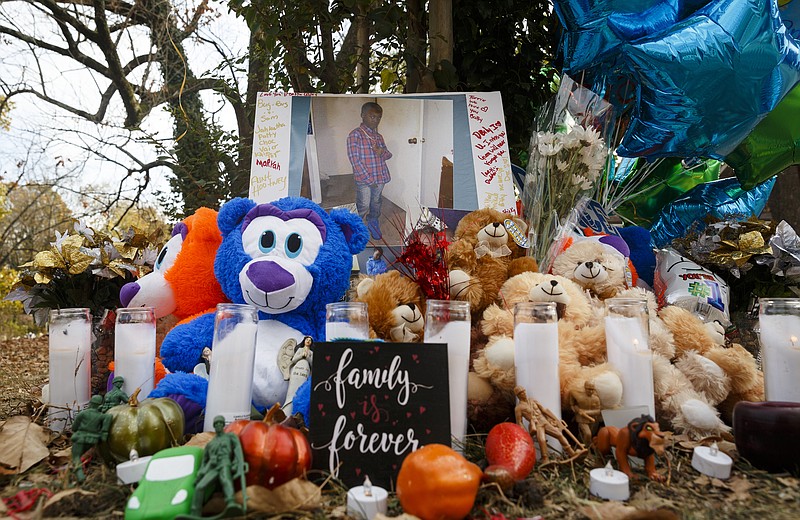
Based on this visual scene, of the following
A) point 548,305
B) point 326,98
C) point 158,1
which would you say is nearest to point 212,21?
point 158,1

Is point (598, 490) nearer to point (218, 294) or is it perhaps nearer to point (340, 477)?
point (340, 477)

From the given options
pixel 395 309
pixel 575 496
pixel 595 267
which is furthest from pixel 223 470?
pixel 595 267

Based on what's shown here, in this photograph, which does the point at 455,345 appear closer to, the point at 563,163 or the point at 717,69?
the point at 563,163

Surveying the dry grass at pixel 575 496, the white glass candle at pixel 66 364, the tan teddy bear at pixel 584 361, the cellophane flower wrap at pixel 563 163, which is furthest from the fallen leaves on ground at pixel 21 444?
the cellophane flower wrap at pixel 563 163

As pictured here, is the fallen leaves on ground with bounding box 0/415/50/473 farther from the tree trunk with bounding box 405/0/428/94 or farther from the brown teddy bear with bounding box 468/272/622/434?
the tree trunk with bounding box 405/0/428/94

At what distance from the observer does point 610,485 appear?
3.47 ft

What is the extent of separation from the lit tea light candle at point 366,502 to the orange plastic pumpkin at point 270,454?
12cm

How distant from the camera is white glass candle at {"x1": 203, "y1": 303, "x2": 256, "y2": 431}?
1.32m

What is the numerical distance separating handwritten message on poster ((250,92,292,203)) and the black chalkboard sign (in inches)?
54.3

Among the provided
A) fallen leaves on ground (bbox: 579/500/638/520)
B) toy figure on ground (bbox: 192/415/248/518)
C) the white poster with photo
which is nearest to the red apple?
fallen leaves on ground (bbox: 579/500/638/520)

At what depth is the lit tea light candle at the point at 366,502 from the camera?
99cm

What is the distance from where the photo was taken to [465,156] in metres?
2.49

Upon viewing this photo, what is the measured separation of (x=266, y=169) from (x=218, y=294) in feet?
2.36

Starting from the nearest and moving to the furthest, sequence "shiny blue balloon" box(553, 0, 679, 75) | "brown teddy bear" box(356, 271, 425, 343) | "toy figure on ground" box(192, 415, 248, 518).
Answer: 1. "toy figure on ground" box(192, 415, 248, 518)
2. "brown teddy bear" box(356, 271, 425, 343)
3. "shiny blue balloon" box(553, 0, 679, 75)
